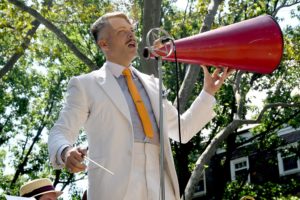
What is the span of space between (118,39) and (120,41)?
0.02 meters

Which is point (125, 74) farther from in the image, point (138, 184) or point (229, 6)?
point (229, 6)

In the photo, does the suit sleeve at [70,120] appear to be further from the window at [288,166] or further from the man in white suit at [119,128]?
the window at [288,166]

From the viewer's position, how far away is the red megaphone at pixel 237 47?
278 cm

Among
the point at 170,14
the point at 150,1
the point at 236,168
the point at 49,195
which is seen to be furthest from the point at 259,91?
the point at 49,195

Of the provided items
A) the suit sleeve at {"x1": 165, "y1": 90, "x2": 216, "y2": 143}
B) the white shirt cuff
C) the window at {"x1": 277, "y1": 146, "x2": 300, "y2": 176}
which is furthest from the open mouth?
the window at {"x1": 277, "y1": 146, "x2": 300, "y2": 176}

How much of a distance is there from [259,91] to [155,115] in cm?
1570

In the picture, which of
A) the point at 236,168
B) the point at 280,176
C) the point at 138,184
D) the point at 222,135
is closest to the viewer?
the point at 138,184

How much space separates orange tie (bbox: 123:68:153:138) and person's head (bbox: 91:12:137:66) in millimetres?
85

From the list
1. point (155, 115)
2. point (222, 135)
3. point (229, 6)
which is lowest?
point (155, 115)

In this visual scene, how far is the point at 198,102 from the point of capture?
3014mm

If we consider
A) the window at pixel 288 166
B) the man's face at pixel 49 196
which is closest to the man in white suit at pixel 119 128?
the man's face at pixel 49 196

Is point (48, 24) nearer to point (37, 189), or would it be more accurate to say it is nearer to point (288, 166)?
point (37, 189)

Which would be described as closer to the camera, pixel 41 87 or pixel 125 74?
pixel 125 74

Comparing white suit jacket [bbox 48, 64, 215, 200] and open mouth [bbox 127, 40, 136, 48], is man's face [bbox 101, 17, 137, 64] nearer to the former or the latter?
open mouth [bbox 127, 40, 136, 48]
